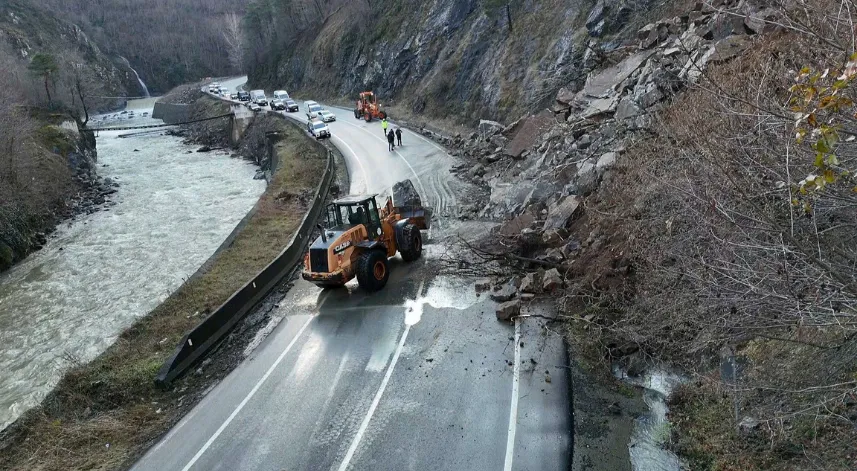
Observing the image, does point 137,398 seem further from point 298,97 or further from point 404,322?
point 298,97

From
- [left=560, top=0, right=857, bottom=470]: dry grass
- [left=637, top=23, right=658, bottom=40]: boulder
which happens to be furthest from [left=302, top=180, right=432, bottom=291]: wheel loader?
[left=637, top=23, right=658, bottom=40]: boulder

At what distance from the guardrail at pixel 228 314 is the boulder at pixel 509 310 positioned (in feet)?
21.9

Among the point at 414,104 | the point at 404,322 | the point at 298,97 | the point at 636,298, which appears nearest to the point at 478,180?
the point at 404,322

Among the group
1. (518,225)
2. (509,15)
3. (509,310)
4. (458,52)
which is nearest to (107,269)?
(518,225)

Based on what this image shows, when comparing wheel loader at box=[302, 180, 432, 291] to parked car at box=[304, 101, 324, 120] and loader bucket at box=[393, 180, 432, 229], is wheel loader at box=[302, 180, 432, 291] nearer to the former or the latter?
loader bucket at box=[393, 180, 432, 229]

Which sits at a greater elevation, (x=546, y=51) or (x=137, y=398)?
(x=546, y=51)

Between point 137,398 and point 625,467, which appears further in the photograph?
point 137,398

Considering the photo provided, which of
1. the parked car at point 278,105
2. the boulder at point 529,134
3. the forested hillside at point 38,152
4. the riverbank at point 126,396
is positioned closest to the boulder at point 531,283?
the riverbank at point 126,396

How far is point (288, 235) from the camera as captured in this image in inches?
774

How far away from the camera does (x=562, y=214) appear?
1391cm

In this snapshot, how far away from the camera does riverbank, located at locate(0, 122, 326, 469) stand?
9352mm

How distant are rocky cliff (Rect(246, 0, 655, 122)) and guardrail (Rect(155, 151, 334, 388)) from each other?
13599 mm

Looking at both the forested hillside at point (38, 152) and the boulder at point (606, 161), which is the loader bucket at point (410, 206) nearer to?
the boulder at point (606, 161)

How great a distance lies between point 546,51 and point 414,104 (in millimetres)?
14627
